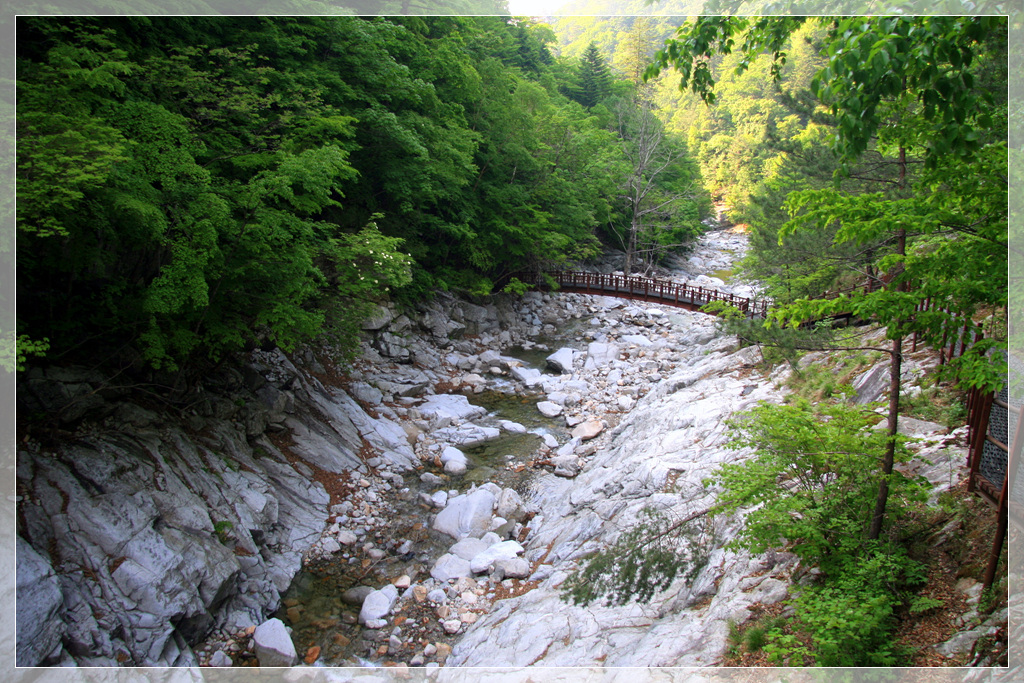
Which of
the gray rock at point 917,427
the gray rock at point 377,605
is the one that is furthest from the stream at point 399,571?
the gray rock at point 917,427

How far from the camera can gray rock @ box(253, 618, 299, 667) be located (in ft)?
16.8

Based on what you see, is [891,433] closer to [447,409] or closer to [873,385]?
[873,385]

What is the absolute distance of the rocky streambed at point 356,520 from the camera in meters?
4.61

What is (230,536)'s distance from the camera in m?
6.09

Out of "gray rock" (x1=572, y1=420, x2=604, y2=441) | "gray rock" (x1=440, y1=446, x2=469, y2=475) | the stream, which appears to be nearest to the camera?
the stream

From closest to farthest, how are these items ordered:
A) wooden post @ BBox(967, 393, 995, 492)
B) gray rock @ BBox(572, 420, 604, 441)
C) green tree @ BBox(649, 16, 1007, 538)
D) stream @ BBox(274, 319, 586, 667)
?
green tree @ BBox(649, 16, 1007, 538) → wooden post @ BBox(967, 393, 995, 492) → stream @ BBox(274, 319, 586, 667) → gray rock @ BBox(572, 420, 604, 441)

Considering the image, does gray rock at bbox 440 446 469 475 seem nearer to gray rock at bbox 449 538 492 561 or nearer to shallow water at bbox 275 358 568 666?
shallow water at bbox 275 358 568 666

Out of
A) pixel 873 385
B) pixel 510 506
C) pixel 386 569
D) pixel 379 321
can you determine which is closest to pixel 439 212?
pixel 379 321

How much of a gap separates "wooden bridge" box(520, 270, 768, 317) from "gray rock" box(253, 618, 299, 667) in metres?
12.4

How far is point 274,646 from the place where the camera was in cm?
516

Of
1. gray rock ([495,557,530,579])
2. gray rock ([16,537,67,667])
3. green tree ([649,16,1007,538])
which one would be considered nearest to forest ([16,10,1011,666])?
green tree ([649,16,1007,538])

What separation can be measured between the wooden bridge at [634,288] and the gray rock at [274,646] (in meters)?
12.4

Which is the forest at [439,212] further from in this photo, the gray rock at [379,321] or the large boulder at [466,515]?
the large boulder at [466,515]

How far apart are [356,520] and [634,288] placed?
37.3 ft
